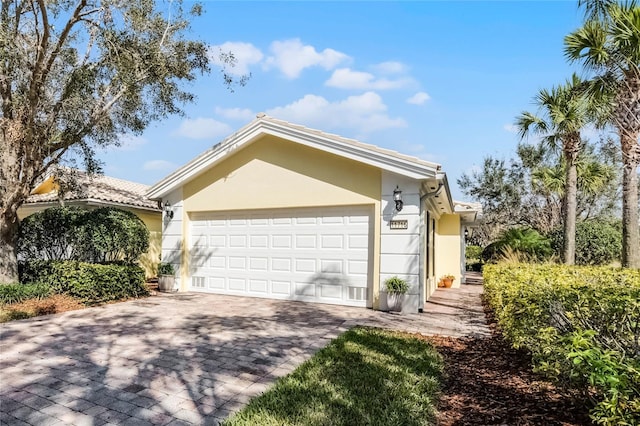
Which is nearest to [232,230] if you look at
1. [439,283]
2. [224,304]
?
[224,304]

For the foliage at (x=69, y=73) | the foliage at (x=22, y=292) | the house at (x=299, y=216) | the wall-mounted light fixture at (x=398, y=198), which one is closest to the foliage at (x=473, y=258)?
the house at (x=299, y=216)

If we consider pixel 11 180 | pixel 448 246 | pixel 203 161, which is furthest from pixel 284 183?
pixel 448 246

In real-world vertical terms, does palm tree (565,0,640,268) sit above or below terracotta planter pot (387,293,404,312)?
above

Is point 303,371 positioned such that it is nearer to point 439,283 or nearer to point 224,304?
point 224,304

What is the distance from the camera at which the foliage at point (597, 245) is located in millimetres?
16453

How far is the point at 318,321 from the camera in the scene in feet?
27.4

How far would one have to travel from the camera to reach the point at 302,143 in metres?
10.6

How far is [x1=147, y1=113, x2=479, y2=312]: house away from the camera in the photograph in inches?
379

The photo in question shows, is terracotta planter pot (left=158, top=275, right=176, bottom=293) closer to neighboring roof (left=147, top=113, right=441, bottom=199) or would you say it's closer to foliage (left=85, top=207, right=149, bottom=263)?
foliage (left=85, top=207, right=149, bottom=263)

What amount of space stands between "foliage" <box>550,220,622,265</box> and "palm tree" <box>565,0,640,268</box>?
7.34 meters

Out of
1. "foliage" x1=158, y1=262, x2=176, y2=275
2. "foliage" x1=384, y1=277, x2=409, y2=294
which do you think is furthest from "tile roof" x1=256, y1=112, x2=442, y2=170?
"foliage" x1=158, y1=262, x2=176, y2=275

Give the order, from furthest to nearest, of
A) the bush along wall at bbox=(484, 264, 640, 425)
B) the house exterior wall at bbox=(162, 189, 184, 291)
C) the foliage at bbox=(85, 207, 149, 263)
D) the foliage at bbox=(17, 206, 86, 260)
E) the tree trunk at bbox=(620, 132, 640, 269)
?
1. the house exterior wall at bbox=(162, 189, 184, 291)
2. the foliage at bbox=(17, 206, 86, 260)
3. the foliage at bbox=(85, 207, 149, 263)
4. the tree trunk at bbox=(620, 132, 640, 269)
5. the bush along wall at bbox=(484, 264, 640, 425)

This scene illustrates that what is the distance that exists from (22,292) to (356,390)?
30.2ft

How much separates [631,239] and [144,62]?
1355cm
